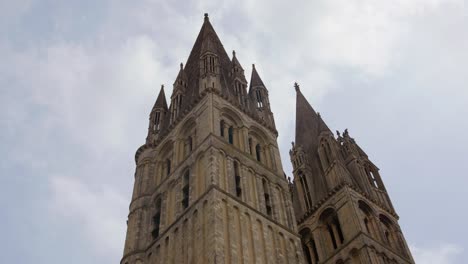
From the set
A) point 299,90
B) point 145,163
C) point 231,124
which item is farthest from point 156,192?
point 299,90

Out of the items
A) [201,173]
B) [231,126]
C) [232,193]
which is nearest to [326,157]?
[231,126]

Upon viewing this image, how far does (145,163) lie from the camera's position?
116ft

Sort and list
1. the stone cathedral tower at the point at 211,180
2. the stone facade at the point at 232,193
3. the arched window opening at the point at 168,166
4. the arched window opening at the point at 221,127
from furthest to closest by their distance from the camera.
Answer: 1. the arched window opening at the point at 168,166
2. the arched window opening at the point at 221,127
3. the stone facade at the point at 232,193
4. the stone cathedral tower at the point at 211,180

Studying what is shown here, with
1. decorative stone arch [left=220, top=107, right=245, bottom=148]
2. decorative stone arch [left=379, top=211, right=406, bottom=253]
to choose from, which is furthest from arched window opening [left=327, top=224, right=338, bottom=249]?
decorative stone arch [left=220, top=107, right=245, bottom=148]

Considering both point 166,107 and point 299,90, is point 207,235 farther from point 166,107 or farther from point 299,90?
point 299,90

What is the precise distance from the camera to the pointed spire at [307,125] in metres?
44.2

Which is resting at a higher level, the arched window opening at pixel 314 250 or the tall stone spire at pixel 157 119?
the tall stone spire at pixel 157 119

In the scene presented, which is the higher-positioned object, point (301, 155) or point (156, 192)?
point (301, 155)

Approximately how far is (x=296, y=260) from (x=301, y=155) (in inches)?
650

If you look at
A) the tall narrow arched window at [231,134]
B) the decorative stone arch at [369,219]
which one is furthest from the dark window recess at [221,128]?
Answer: the decorative stone arch at [369,219]

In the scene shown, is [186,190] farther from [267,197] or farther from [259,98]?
[259,98]

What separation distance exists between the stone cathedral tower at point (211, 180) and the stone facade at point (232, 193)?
0.20ft

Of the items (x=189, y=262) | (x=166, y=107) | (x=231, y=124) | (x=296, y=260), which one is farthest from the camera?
(x=166, y=107)

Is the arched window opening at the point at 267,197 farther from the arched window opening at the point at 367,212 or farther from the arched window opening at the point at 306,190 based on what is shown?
the arched window opening at the point at 306,190
